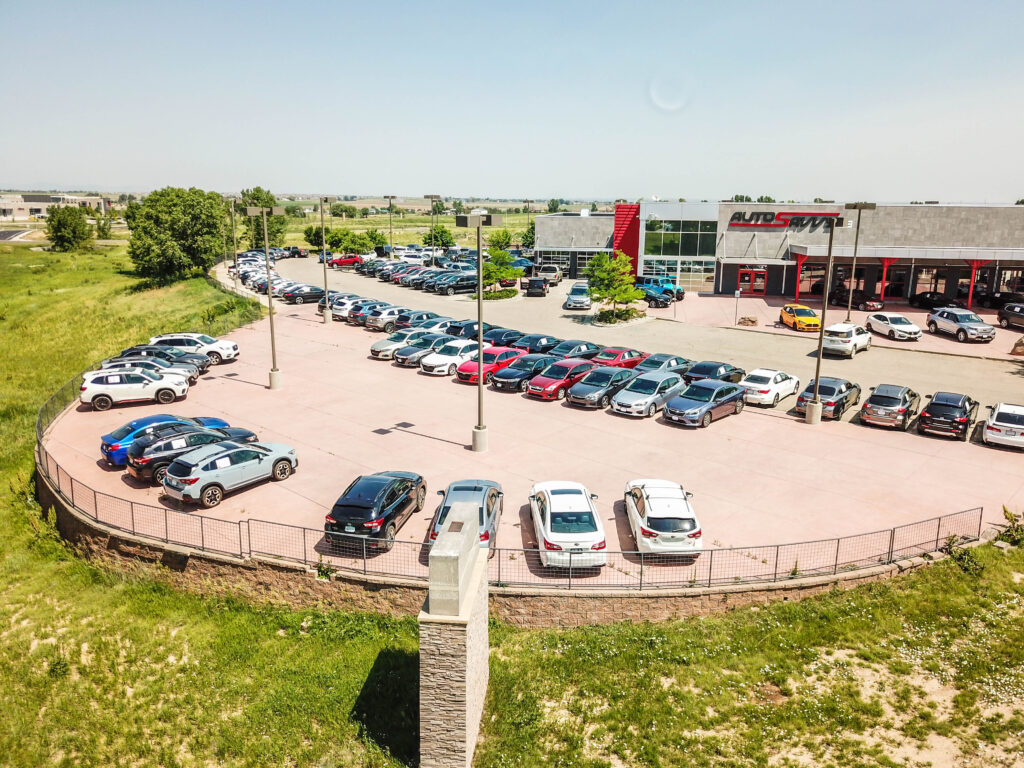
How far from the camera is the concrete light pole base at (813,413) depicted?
90.1ft

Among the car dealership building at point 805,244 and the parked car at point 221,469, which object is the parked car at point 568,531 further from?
the car dealership building at point 805,244

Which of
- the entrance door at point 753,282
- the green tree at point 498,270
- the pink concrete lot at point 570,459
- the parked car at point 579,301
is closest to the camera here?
the pink concrete lot at point 570,459

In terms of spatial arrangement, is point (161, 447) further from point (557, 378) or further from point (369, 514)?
point (557, 378)

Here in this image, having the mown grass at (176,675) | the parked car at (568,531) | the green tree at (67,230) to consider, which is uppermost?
the green tree at (67,230)

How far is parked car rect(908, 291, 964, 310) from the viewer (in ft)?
159

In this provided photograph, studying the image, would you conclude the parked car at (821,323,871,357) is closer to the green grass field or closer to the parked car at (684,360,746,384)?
the parked car at (684,360,746,384)

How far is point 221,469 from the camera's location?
19719mm

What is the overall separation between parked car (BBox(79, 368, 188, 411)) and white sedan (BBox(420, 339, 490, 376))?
10926mm

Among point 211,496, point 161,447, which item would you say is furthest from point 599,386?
point 161,447

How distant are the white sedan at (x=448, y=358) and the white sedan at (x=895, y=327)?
2447 cm

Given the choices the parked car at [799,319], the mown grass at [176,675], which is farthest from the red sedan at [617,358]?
the mown grass at [176,675]

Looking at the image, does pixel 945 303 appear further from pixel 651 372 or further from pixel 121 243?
pixel 121 243

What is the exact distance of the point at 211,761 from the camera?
13.0 metres

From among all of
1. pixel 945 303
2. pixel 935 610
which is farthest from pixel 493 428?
pixel 945 303
